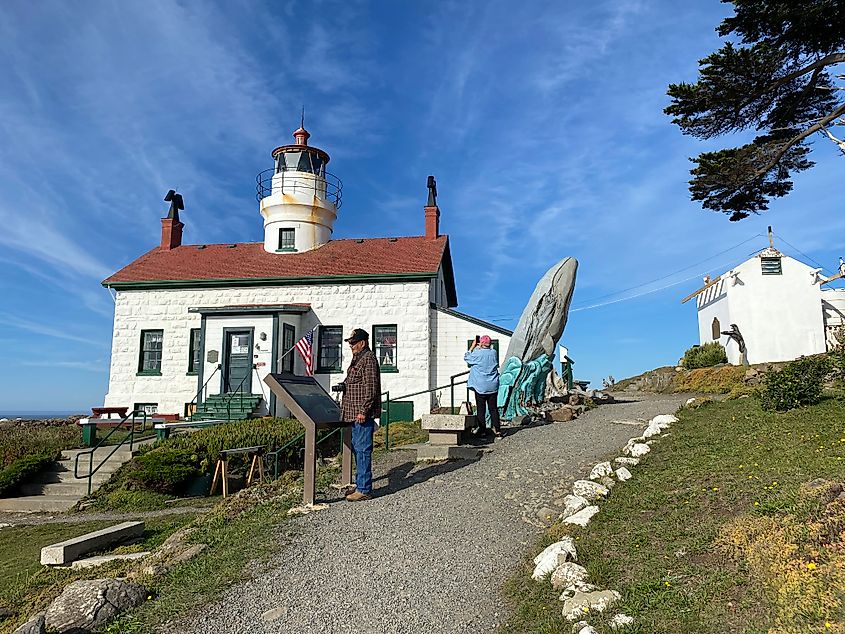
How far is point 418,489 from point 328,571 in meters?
2.92

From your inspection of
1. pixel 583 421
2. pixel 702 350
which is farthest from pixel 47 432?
pixel 702 350

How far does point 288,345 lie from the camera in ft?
68.3

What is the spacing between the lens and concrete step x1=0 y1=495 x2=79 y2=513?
11.9m

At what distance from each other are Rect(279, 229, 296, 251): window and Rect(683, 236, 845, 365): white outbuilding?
54.9ft

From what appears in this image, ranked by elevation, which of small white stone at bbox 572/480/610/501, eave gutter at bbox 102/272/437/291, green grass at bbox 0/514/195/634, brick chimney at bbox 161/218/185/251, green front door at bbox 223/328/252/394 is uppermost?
brick chimney at bbox 161/218/185/251

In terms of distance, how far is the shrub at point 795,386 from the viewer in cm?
1028

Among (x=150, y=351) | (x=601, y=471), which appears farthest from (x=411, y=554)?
(x=150, y=351)

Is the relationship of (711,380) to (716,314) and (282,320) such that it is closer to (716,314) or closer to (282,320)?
(716,314)

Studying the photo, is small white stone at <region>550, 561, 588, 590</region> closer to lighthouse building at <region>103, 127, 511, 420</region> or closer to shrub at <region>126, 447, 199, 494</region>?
shrub at <region>126, 447, 199, 494</region>

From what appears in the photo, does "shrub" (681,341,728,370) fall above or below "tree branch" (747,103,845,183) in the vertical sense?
below

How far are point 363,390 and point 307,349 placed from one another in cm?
1170

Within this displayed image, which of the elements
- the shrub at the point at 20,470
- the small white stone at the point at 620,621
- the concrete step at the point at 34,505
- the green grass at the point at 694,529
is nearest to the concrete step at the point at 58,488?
the shrub at the point at 20,470

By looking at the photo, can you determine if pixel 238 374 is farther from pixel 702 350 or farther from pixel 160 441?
pixel 702 350

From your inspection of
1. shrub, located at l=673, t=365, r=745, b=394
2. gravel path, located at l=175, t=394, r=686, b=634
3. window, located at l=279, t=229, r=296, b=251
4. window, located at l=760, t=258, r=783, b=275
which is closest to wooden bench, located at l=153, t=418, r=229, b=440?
gravel path, located at l=175, t=394, r=686, b=634
